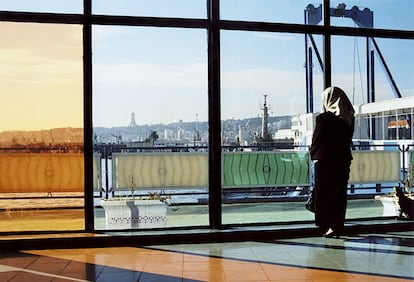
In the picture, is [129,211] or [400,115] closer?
[129,211]

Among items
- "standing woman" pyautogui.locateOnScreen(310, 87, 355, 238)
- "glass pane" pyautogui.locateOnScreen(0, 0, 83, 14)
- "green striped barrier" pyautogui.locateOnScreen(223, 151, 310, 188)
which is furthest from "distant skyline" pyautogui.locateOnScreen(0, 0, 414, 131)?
"standing woman" pyautogui.locateOnScreen(310, 87, 355, 238)

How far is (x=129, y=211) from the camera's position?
5.32 metres

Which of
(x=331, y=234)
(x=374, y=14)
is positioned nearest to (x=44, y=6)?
(x=374, y=14)

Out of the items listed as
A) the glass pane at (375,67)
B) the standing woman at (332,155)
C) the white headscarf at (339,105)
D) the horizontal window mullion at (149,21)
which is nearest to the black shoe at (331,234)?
the standing woman at (332,155)

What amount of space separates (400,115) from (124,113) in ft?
10.6

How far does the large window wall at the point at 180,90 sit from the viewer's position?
5074 millimetres

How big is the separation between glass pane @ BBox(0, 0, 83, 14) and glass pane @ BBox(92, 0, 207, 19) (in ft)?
0.62

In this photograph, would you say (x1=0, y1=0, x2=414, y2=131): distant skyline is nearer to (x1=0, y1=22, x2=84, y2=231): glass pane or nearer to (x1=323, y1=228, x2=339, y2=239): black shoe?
(x1=0, y1=22, x2=84, y2=231): glass pane

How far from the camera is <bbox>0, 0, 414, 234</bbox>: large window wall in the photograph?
16.6 ft

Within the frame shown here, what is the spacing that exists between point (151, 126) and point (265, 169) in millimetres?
1372

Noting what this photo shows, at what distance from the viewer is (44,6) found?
4.96 metres

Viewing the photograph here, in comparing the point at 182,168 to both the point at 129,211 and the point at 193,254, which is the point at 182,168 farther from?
the point at 193,254

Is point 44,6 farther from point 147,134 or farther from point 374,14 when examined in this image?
point 374,14

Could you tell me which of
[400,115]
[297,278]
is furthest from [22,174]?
[400,115]
